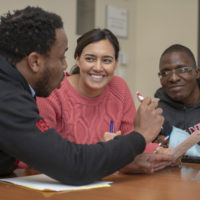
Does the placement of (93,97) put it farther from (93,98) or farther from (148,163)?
(148,163)

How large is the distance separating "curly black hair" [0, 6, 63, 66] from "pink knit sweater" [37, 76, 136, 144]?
0.61 meters

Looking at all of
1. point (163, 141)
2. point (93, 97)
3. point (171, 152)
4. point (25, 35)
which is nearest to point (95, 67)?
point (93, 97)

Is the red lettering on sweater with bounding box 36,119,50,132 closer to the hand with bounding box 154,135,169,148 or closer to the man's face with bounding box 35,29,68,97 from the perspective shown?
the man's face with bounding box 35,29,68,97

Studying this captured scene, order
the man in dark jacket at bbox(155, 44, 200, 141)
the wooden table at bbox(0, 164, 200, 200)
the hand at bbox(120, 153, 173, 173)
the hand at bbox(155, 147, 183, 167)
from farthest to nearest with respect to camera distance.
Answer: the man in dark jacket at bbox(155, 44, 200, 141), the hand at bbox(155, 147, 183, 167), the hand at bbox(120, 153, 173, 173), the wooden table at bbox(0, 164, 200, 200)

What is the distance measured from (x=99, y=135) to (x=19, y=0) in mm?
1808

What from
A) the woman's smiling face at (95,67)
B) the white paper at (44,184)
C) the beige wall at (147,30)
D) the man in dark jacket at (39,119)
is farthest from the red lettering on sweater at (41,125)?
the beige wall at (147,30)

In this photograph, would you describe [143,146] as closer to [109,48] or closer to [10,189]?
[10,189]

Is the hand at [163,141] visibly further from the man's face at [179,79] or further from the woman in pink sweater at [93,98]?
the man's face at [179,79]

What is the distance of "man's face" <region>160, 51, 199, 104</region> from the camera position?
222 cm

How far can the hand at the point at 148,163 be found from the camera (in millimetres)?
1206

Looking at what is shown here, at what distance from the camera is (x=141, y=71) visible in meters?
3.91

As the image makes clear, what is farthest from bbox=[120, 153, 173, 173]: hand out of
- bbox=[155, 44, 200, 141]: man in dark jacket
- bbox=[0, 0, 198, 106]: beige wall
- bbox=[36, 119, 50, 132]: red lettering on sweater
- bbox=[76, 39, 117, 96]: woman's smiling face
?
bbox=[0, 0, 198, 106]: beige wall

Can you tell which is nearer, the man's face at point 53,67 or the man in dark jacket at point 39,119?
the man in dark jacket at point 39,119

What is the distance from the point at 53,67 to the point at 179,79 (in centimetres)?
133
